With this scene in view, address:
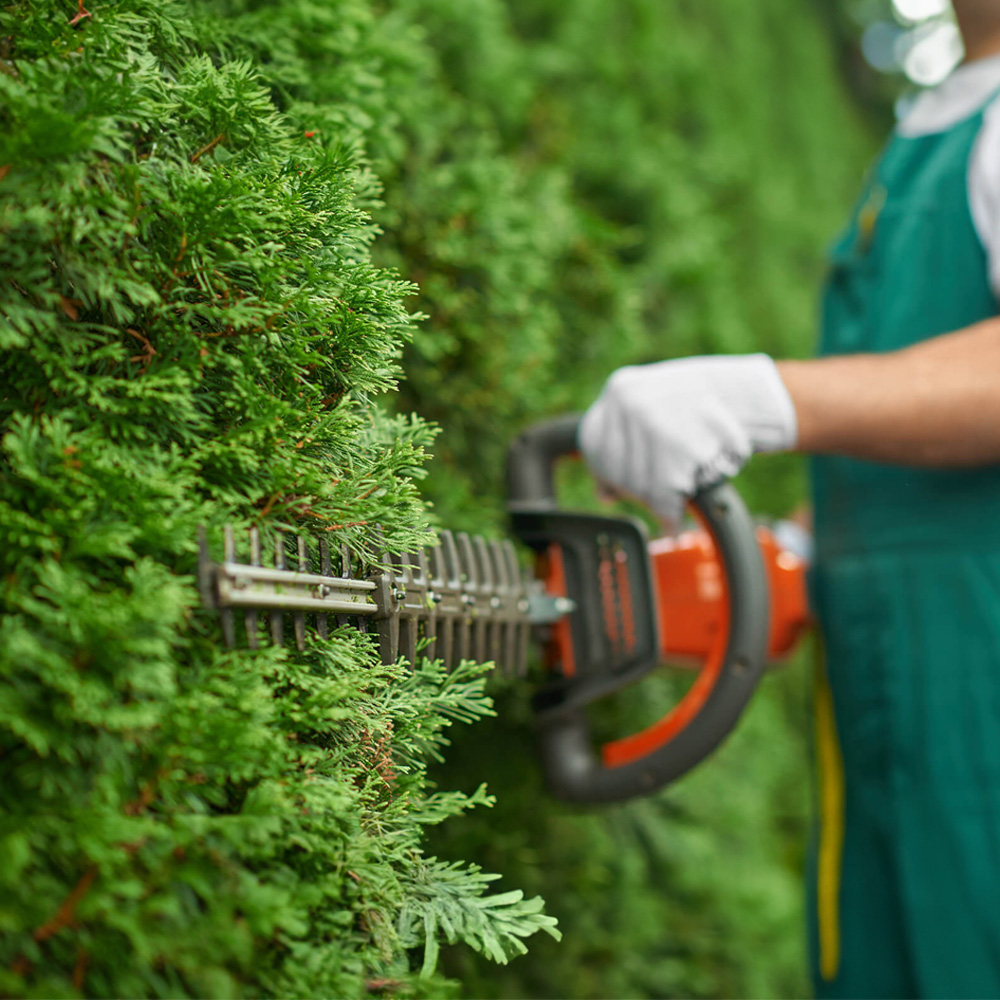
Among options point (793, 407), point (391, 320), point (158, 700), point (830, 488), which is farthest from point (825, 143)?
point (158, 700)

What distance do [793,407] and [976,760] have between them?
1.47 feet

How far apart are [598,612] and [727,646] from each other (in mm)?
143

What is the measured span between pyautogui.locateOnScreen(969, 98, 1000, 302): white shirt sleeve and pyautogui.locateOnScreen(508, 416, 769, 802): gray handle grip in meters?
0.37

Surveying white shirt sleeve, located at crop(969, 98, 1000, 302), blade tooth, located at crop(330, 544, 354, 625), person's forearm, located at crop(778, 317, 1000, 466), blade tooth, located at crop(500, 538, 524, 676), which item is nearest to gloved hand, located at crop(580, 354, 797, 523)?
person's forearm, located at crop(778, 317, 1000, 466)

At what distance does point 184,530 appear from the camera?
0.48 metres

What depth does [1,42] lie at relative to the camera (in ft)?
1.80

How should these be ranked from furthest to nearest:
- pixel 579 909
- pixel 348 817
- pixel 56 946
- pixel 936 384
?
1. pixel 579 909
2. pixel 936 384
3. pixel 348 817
4. pixel 56 946

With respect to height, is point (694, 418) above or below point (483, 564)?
above

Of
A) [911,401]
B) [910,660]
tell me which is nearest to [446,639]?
[911,401]

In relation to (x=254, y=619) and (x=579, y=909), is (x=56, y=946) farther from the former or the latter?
(x=579, y=909)

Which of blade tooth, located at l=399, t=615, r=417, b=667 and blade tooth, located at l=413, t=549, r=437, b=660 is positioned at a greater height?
blade tooth, located at l=413, t=549, r=437, b=660

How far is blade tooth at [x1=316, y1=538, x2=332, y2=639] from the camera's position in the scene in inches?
22.0

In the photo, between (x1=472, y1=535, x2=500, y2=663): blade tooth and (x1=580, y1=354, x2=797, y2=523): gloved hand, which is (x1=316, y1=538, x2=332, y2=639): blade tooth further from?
(x1=580, y1=354, x2=797, y2=523): gloved hand

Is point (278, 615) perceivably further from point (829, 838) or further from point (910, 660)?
point (829, 838)
